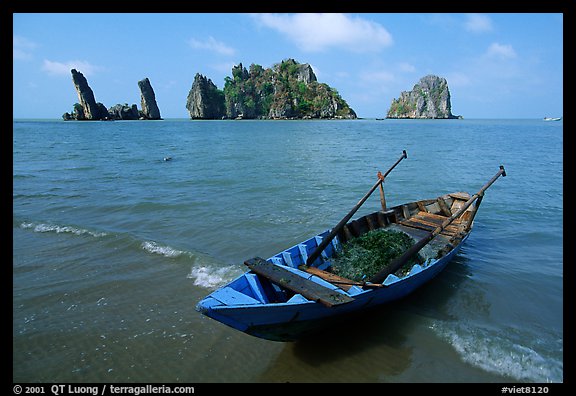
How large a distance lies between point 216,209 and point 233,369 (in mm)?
10182

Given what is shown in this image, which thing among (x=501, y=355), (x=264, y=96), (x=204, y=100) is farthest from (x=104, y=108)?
(x=501, y=355)

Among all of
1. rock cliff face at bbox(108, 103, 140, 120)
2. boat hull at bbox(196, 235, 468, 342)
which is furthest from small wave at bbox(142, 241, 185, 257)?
rock cliff face at bbox(108, 103, 140, 120)

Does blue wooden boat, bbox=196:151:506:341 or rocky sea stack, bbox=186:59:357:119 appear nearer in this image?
blue wooden boat, bbox=196:151:506:341

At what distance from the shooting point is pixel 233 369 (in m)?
5.96

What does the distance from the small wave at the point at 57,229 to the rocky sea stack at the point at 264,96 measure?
14768 cm

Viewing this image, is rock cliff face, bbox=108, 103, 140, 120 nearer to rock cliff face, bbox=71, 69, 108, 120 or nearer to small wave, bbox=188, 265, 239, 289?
rock cliff face, bbox=71, 69, 108, 120

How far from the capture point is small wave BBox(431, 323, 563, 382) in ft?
20.0

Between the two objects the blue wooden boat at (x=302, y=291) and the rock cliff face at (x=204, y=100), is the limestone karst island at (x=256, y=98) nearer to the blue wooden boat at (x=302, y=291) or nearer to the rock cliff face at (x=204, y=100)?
the rock cliff face at (x=204, y=100)

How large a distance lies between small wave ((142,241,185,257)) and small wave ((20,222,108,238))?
2.15 meters

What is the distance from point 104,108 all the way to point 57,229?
6155 inches

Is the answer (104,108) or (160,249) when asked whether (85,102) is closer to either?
(104,108)

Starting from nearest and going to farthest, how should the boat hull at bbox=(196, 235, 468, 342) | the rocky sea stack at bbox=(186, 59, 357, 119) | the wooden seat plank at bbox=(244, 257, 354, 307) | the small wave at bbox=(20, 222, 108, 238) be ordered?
the boat hull at bbox=(196, 235, 468, 342) < the wooden seat plank at bbox=(244, 257, 354, 307) < the small wave at bbox=(20, 222, 108, 238) < the rocky sea stack at bbox=(186, 59, 357, 119)

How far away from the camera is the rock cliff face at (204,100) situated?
155 metres

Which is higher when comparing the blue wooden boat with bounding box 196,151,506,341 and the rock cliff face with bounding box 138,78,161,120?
the rock cliff face with bounding box 138,78,161,120
